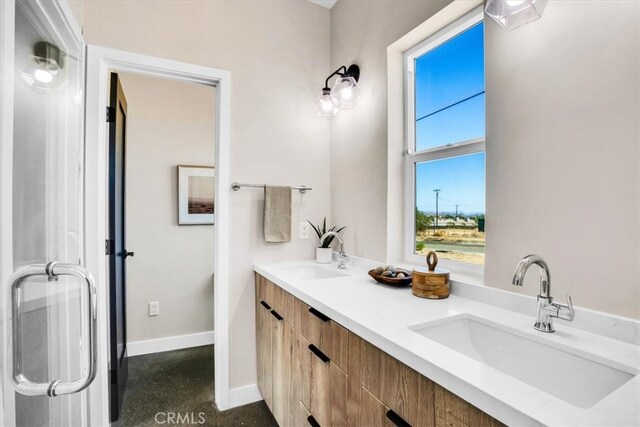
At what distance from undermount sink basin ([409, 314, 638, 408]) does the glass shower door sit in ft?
3.62

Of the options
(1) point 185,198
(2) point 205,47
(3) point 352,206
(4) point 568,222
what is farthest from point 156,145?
(4) point 568,222

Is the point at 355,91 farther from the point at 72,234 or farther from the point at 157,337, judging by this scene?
the point at 157,337

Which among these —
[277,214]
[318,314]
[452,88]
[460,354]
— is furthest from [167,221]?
[460,354]

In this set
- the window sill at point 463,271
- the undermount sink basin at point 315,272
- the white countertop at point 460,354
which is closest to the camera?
the white countertop at point 460,354

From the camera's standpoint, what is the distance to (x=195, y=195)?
2.95 meters

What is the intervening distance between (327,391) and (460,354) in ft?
2.11

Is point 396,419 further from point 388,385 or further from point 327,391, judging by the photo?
point 327,391

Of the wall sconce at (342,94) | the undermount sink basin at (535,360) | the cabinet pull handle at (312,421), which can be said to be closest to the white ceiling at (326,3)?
the wall sconce at (342,94)

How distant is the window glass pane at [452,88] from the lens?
4.96 feet

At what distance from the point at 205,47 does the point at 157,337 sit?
2378 mm

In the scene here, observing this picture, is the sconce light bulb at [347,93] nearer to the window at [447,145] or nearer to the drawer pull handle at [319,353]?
the window at [447,145]

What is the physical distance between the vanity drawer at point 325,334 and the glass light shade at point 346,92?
130cm

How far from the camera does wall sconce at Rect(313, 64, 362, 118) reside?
6.56 feet

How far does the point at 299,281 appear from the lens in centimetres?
160
